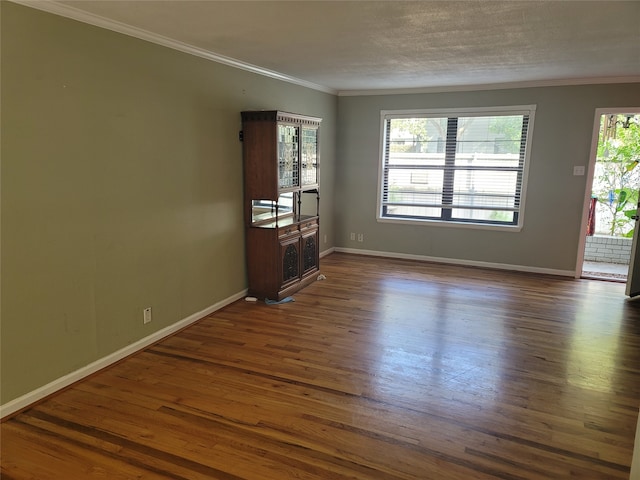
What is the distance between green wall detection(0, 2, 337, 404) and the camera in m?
2.47

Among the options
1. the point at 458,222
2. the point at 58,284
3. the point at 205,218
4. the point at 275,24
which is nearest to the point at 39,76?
the point at 58,284

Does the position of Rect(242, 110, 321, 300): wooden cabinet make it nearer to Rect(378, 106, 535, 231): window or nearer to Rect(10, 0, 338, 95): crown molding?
Rect(10, 0, 338, 95): crown molding

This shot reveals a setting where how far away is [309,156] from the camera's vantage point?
506 cm

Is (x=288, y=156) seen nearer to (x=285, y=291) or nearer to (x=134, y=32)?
(x=285, y=291)

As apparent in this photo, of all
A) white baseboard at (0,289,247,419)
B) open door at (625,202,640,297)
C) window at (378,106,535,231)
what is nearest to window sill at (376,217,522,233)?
window at (378,106,535,231)

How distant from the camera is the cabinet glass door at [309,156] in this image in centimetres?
490

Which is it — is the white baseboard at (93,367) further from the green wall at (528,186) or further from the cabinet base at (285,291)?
the green wall at (528,186)

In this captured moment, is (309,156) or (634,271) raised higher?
(309,156)

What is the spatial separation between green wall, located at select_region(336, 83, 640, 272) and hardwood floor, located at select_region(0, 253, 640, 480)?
5.12 feet

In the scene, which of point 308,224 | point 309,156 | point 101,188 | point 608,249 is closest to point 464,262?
point 608,249

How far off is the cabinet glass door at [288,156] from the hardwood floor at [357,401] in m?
1.33

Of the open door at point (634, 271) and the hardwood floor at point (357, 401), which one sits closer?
the hardwood floor at point (357, 401)

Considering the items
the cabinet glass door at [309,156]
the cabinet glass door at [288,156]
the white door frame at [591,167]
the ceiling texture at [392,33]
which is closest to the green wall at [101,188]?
the ceiling texture at [392,33]

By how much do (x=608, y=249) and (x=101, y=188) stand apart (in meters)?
6.97
